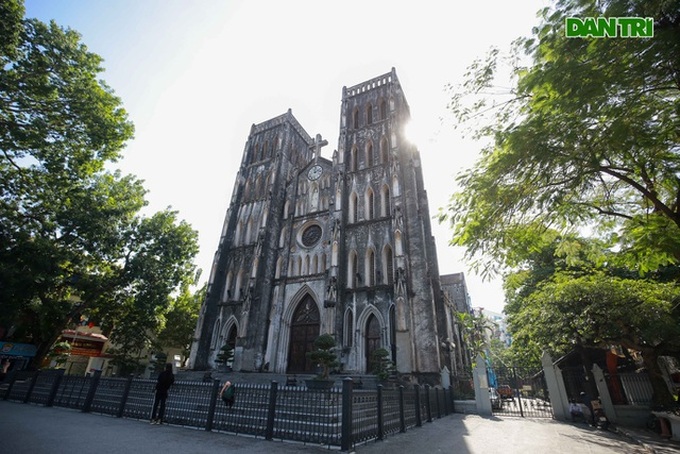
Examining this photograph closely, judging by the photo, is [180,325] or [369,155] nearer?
[369,155]

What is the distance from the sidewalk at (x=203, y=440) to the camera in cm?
500

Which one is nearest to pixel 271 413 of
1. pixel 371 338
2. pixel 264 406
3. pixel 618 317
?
pixel 264 406

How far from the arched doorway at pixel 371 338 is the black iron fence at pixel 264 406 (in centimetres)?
566

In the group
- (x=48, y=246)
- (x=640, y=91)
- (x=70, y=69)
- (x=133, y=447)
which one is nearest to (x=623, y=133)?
(x=640, y=91)

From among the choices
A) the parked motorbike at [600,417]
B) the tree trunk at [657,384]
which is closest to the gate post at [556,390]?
the parked motorbike at [600,417]

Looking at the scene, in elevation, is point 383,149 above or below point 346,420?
above

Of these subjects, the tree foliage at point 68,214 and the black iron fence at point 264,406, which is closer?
the black iron fence at point 264,406

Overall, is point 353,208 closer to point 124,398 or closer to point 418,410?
point 418,410

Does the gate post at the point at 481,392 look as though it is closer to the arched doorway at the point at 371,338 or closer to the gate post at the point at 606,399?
the gate post at the point at 606,399

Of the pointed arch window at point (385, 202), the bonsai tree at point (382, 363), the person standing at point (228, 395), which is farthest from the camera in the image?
the pointed arch window at point (385, 202)

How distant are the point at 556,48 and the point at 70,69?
12146 mm

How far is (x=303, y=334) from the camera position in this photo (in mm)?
18391

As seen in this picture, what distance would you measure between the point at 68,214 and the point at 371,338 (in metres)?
16.8

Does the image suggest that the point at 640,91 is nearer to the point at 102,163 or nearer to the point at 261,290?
the point at 102,163
